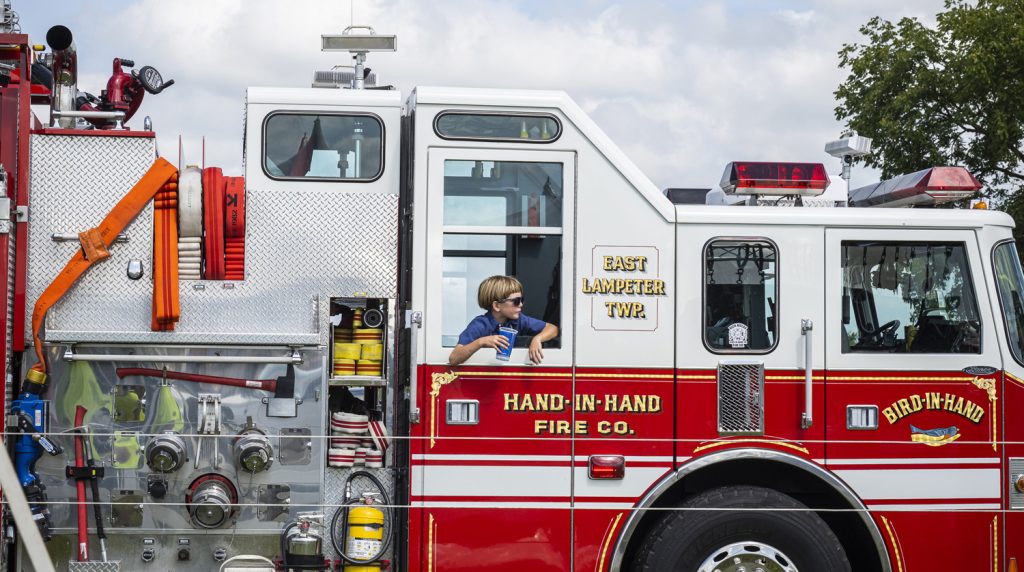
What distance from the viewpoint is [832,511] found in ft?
19.9

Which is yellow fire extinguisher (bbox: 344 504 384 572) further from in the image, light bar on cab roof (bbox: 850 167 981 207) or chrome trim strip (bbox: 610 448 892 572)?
light bar on cab roof (bbox: 850 167 981 207)

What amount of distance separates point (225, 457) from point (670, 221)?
2.73 m

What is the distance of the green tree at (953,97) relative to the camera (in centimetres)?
1664

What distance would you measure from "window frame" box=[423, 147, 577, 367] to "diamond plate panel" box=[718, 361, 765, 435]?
86 cm

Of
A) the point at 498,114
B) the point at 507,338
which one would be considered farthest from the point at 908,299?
the point at 498,114

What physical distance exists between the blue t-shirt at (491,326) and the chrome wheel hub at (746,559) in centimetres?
157

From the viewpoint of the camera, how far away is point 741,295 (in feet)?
20.0

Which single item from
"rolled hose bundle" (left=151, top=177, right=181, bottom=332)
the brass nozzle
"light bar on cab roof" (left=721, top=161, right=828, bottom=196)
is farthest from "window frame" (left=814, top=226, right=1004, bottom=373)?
the brass nozzle

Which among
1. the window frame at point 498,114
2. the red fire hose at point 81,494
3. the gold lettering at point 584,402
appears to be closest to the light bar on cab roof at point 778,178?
the window frame at point 498,114

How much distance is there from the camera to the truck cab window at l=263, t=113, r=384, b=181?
6121 millimetres

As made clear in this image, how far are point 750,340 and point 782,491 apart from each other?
0.93m

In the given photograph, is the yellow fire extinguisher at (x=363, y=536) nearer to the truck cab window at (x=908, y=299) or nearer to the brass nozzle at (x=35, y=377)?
the brass nozzle at (x=35, y=377)

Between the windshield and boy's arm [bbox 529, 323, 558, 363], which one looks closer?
boy's arm [bbox 529, 323, 558, 363]

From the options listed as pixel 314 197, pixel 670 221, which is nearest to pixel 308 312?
pixel 314 197
